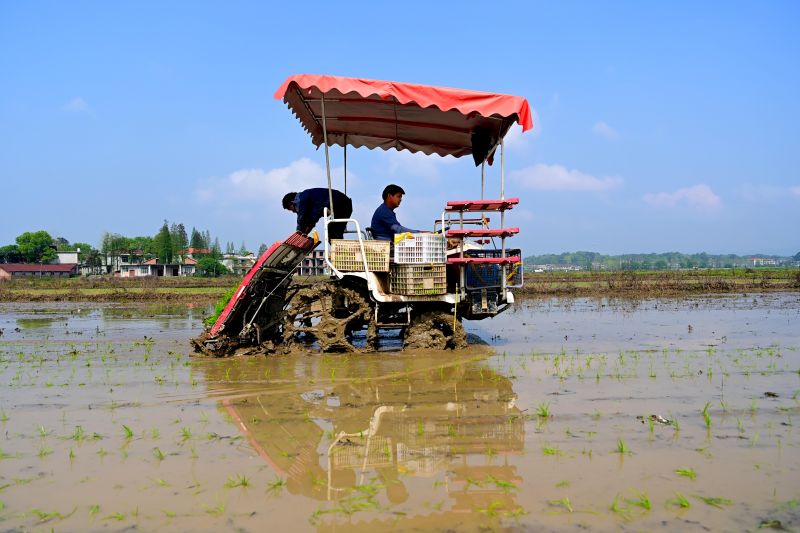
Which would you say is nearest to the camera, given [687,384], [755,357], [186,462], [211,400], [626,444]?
[186,462]

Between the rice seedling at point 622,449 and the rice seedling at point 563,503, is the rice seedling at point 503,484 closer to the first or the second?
the rice seedling at point 563,503

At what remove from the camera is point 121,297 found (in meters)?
23.5

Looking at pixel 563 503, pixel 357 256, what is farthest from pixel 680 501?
pixel 357 256

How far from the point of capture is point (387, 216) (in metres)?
8.86

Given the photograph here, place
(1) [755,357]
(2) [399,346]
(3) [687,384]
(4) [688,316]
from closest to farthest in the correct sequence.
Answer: (3) [687,384], (1) [755,357], (2) [399,346], (4) [688,316]

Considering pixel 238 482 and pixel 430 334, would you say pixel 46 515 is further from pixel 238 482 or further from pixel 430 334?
pixel 430 334

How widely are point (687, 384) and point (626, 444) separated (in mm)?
2371

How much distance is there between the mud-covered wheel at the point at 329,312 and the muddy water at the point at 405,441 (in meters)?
0.43

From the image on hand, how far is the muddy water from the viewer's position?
10.8 feet

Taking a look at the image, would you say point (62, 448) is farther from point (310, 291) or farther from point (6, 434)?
point (310, 291)

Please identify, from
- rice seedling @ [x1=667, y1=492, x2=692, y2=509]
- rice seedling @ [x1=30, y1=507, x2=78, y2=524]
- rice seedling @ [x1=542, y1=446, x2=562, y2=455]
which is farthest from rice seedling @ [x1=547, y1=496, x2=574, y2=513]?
rice seedling @ [x1=30, y1=507, x2=78, y2=524]

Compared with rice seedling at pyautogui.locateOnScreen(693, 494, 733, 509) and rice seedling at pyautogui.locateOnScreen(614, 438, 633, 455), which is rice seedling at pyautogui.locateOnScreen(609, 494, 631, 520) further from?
rice seedling at pyautogui.locateOnScreen(614, 438, 633, 455)

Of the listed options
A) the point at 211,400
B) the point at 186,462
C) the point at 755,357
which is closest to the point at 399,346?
the point at 211,400

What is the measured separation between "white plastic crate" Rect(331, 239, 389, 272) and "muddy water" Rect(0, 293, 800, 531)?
1253mm
